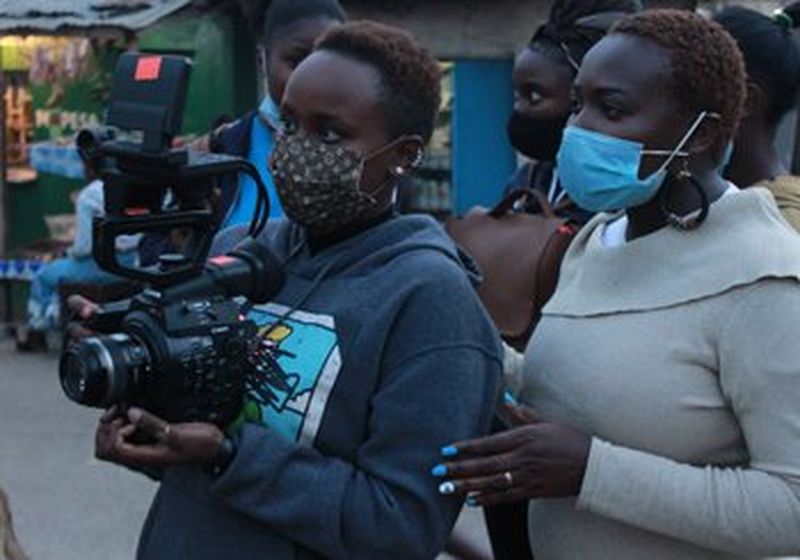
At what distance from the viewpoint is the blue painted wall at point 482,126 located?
27.6 feet

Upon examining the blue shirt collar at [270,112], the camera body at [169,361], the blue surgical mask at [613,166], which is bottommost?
the blue shirt collar at [270,112]

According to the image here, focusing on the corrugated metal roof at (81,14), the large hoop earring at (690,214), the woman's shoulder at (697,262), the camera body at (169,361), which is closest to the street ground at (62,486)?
the corrugated metal roof at (81,14)

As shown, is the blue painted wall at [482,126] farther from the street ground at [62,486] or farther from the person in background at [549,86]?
the person in background at [549,86]

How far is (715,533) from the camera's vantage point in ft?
6.26

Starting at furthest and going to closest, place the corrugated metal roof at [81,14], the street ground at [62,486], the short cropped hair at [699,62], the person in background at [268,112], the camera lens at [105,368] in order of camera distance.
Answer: the corrugated metal roof at [81,14] → the street ground at [62,486] → the person in background at [268,112] → the short cropped hair at [699,62] → the camera lens at [105,368]

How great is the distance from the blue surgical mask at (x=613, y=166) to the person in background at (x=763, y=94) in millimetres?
652

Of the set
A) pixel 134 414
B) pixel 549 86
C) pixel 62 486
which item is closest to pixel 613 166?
pixel 134 414

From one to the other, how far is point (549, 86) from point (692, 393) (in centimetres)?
141

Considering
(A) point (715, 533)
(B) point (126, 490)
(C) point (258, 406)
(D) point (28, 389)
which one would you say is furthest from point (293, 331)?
(D) point (28, 389)

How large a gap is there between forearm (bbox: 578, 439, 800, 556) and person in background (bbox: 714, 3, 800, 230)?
0.89 meters

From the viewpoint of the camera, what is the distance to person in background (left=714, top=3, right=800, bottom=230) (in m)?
2.72

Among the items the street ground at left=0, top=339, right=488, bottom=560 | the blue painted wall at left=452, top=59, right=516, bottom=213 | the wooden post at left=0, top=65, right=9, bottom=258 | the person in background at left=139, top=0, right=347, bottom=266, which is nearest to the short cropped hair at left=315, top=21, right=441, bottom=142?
the person in background at left=139, top=0, right=347, bottom=266

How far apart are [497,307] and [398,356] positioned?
827 mm

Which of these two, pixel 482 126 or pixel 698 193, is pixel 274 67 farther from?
pixel 482 126
